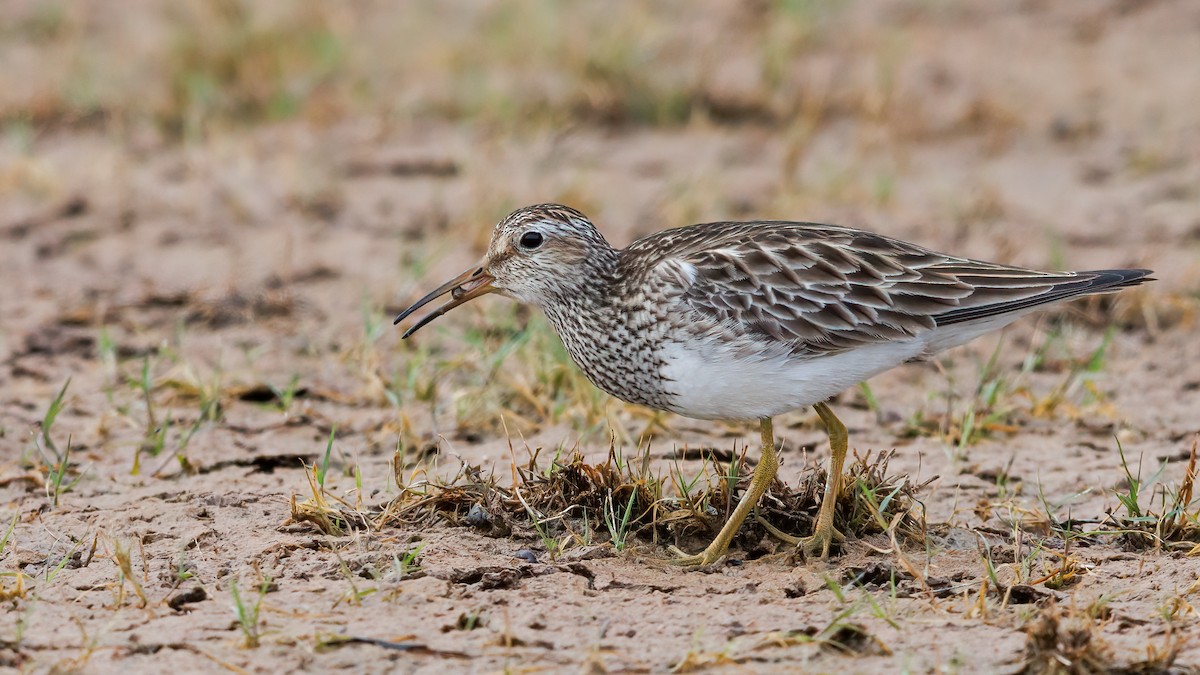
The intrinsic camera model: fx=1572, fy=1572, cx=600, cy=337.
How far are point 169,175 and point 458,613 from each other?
5.85 m

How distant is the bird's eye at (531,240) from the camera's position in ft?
20.1

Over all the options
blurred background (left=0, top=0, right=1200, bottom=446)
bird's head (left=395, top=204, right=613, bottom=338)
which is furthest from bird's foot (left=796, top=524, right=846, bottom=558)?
blurred background (left=0, top=0, right=1200, bottom=446)

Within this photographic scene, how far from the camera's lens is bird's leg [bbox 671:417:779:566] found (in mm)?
5574

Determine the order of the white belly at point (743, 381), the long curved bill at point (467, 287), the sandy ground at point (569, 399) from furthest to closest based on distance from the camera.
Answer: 1. the long curved bill at point (467, 287)
2. the white belly at point (743, 381)
3. the sandy ground at point (569, 399)

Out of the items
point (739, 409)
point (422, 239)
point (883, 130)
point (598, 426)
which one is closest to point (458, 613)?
point (739, 409)

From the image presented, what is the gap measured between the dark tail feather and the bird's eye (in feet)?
5.09

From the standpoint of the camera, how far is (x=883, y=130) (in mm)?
10641

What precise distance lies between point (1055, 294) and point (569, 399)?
226 centimetres

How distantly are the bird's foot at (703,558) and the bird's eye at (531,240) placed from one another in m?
1.34

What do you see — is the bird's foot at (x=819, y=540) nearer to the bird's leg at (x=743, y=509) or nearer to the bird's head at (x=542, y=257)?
the bird's leg at (x=743, y=509)

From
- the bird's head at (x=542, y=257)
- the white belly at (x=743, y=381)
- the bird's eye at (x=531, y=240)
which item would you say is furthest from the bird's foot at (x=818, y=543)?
the bird's eye at (x=531, y=240)

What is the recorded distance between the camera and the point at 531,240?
615cm

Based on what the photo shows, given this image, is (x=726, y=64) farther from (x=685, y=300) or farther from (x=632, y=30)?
(x=685, y=300)

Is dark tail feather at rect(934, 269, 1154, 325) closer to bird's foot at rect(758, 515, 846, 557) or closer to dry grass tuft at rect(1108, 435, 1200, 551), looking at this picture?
dry grass tuft at rect(1108, 435, 1200, 551)
